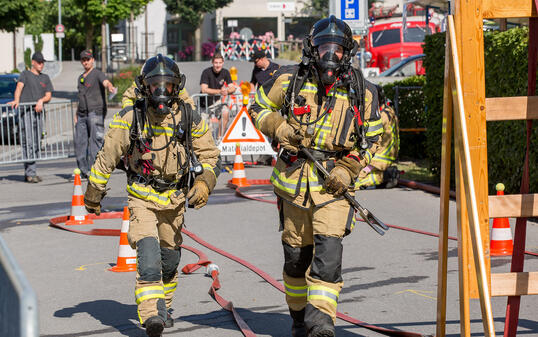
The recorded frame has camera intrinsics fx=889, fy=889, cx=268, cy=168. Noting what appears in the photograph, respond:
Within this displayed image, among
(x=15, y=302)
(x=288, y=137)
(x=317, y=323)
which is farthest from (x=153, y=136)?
(x=15, y=302)

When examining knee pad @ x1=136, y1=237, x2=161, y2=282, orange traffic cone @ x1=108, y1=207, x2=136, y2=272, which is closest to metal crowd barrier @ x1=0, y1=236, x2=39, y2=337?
knee pad @ x1=136, y1=237, x2=161, y2=282

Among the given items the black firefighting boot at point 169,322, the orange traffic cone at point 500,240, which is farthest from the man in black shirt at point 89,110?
the black firefighting boot at point 169,322

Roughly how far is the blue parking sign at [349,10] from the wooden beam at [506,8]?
956 centimetres

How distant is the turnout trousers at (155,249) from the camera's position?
5707 millimetres

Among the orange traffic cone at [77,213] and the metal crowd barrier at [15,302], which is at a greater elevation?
the metal crowd barrier at [15,302]

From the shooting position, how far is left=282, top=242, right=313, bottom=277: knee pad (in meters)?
5.61

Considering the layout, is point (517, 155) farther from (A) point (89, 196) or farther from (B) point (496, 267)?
(A) point (89, 196)

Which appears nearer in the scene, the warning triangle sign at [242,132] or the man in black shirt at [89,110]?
the man in black shirt at [89,110]

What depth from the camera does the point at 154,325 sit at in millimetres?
5473

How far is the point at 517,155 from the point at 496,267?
290 centimetres

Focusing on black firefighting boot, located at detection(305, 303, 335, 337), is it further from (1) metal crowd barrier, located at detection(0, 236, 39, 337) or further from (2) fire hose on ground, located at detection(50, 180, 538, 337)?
(1) metal crowd barrier, located at detection(0, 236, 39, 337)

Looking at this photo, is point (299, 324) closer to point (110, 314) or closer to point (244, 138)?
point (110, 314)

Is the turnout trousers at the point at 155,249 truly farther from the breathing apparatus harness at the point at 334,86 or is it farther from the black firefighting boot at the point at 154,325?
the breathing apparatus harness at the point at 334,86

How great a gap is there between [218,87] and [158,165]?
1045cm
